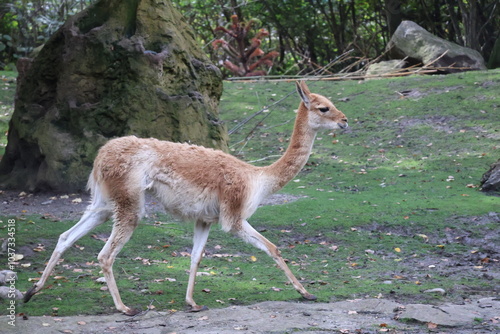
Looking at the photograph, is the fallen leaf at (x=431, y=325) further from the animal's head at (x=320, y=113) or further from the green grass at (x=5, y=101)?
the green grass at (x=5, y=101)

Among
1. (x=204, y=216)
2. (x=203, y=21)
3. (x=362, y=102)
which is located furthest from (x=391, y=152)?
(x=203, y=21)

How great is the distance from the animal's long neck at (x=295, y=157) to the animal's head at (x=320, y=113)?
61 mm

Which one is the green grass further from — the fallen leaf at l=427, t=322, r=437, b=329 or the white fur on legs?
the fallen leaf at l=427, t=322, r=437, b=329

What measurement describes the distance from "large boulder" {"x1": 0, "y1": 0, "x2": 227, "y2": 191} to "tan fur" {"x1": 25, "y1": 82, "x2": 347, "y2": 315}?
451 centimetres

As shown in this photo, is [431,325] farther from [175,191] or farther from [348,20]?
[348,20]

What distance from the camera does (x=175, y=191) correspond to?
6.00 meters

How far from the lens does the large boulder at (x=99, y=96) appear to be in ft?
34.6

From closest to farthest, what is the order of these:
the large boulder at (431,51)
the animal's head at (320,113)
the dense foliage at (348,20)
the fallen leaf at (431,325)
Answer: the fallen leaf at (431,325), the animal's head at (320,113), the large boulder at (431,51), the dense foliage at (348,20)

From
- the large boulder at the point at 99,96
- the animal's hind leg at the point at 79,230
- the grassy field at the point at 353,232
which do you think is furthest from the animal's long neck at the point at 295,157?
the large boulder at the point at 99,96

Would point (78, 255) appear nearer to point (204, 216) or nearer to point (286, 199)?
point (204, 216)

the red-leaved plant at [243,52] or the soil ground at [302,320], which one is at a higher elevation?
the red-leaved plant at [243,52]

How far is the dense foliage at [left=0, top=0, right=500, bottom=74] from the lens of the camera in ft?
66.5

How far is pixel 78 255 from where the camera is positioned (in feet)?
24.0

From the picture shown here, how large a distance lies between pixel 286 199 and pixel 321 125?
3884 millimetres
